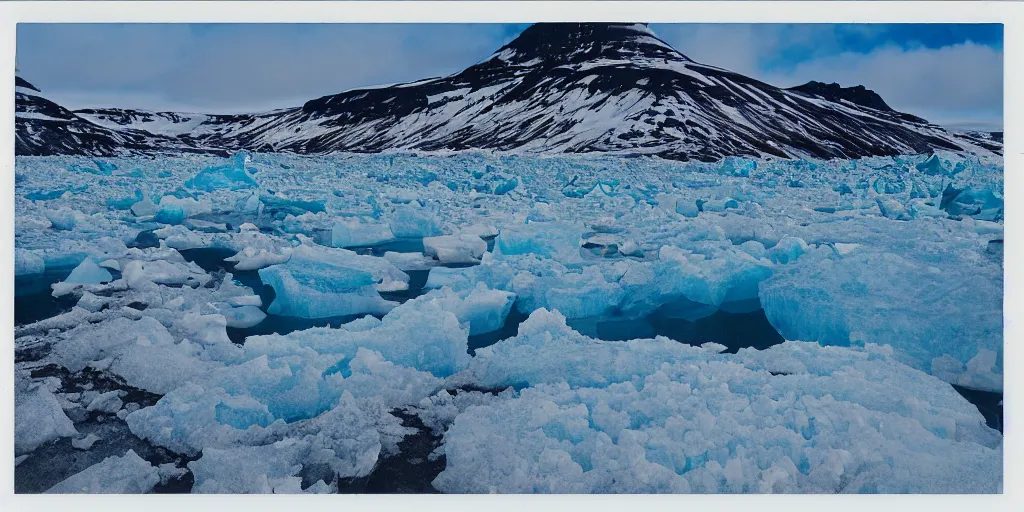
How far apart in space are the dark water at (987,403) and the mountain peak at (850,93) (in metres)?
2.54

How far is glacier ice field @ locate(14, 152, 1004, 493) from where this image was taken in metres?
2.52

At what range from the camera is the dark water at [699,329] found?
11.8 ft

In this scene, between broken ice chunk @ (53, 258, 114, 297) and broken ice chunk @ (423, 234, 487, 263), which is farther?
broken ice chunk @ (423, 234, 487, 263)

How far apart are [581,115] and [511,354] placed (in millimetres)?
12236

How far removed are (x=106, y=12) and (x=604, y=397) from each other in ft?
10.7

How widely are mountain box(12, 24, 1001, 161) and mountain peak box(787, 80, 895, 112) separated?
20mm

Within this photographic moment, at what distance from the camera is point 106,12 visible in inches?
129

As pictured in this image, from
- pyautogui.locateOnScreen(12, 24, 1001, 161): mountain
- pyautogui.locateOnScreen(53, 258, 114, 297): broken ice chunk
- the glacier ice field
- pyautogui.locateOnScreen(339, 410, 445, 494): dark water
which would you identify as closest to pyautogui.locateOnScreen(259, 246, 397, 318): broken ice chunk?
the glacier ice field

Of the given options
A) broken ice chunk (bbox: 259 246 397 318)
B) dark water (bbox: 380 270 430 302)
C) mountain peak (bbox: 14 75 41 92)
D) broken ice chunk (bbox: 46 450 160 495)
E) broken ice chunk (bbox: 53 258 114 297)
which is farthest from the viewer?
dark water (bbox: 380 270 430 302)

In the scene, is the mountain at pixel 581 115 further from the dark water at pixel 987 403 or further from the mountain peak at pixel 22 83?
the dark water at pixel 987 403

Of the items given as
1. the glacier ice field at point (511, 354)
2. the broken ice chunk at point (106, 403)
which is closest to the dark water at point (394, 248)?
the glacier ice field at point (511, 354)

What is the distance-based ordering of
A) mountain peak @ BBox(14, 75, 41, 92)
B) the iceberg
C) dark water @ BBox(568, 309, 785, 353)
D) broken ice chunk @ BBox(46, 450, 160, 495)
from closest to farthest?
1. broken ice chunk @ BBox(46, 450, 160, 495)
2. mountain peak @ BBox(14, 75, 41, 92)
3. dark water @ BBox(568, 309, 785, 353)
4. the iceberg

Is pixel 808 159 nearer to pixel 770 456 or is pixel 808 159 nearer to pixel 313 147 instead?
pixel 313 147

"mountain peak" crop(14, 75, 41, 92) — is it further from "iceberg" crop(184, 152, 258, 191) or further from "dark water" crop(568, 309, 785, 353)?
"dark water" crop(568, 309, 785, 353)
